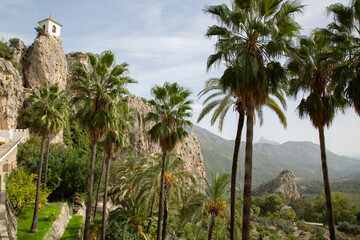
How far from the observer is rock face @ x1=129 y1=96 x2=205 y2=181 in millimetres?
48875

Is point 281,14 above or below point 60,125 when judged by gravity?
above

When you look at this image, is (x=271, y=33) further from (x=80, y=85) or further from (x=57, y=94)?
(x=57, y=94)

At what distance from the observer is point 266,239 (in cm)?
3528

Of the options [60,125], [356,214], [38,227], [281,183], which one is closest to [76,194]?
[38,227]

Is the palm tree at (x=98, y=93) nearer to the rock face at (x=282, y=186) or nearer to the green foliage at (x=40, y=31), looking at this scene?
the green foliage at (x=40, y=31)

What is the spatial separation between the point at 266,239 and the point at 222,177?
23824mm

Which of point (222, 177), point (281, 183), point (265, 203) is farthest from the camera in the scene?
point (281, 183)

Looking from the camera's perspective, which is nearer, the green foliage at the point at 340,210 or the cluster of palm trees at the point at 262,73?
the cluster of palm trees at the point at 262,73

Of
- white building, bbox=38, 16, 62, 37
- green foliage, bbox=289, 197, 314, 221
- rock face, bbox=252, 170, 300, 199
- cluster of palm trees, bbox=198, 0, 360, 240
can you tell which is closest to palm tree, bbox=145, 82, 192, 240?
cluster of palm trees, bbox=198, 0, 360, 240

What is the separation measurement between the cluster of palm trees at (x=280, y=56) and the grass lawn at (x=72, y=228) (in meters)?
18.5

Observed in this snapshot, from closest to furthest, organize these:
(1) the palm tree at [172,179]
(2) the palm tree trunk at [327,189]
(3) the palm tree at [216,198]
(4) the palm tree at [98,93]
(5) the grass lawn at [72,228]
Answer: (2) the palm tree trunk at [327,189]
(4) the palm tree at [98,93]
(3) the palm tree at [216,198]
(1) the palm tree at [172,179]
(5) the grass lawn at [72,228]

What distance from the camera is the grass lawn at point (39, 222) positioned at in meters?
17.9

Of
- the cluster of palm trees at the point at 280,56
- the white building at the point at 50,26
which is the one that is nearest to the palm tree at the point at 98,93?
the cluster of palm trees at the point at 280,56

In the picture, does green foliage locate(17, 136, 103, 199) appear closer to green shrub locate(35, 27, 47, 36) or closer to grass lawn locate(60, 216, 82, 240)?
grass lawn locate(60, 216, 82, 240)
